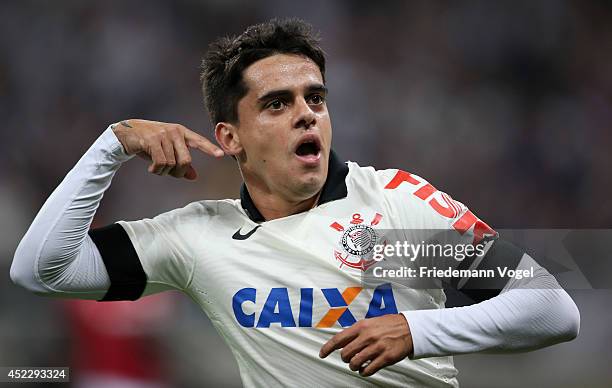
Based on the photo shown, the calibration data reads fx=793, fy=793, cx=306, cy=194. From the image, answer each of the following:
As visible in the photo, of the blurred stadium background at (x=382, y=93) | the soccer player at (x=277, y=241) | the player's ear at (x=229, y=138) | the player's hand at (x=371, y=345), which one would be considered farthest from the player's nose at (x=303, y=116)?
the blurred stadium background at (x=382, y=93)

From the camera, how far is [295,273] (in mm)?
2328

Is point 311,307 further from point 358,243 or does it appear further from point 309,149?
point 309,149

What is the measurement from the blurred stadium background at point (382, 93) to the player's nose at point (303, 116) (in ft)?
7.33

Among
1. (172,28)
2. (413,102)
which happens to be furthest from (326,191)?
(172,28)

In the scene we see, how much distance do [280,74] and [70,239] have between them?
811mm

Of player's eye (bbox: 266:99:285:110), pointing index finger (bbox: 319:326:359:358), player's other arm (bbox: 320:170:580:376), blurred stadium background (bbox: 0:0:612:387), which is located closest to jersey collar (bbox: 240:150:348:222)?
player's eye (bbox: 266:99:285:110)

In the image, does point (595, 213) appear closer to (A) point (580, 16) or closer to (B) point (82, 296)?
(A) point (580, 16)

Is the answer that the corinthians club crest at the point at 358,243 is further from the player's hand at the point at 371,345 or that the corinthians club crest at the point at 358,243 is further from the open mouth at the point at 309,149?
the player's hand at the point at 371,345

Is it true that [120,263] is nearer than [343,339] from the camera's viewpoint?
No

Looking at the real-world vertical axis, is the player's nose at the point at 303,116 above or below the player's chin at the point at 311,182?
above

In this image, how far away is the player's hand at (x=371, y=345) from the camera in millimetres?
1875

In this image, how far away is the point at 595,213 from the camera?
14.8 feet

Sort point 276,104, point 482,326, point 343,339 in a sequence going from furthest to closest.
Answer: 1. point 276,104
2. point 482,326
3. point 343,339

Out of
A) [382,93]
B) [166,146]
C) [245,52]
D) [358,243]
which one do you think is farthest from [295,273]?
[382,93]
